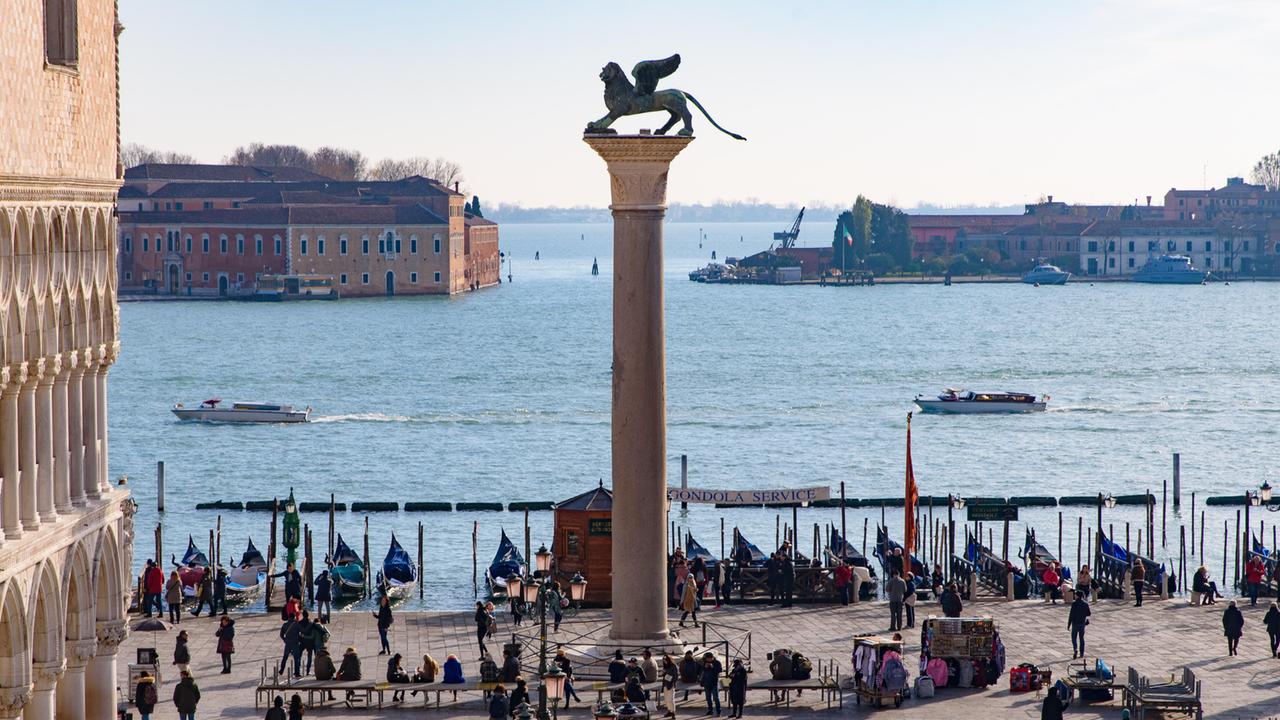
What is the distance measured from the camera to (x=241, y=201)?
13700cm

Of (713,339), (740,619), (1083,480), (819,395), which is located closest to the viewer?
(740,619)

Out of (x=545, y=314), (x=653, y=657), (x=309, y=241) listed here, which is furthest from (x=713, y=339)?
(x=653, y=657)

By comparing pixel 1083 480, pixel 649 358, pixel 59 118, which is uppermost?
pixel 59 118

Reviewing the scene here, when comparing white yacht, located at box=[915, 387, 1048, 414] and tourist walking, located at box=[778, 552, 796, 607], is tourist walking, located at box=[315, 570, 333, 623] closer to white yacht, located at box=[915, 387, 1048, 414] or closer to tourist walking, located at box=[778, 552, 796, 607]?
tourist walking, located at box=[778, 552, 796, 607]

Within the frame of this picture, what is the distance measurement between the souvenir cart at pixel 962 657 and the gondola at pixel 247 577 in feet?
49.6

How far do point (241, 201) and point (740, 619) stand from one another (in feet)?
375

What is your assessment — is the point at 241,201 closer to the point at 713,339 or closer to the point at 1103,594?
the point at 713,339

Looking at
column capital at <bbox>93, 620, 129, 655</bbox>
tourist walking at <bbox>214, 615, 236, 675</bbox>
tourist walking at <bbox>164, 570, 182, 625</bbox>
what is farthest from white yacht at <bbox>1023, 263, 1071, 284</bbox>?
column capital at <bbox>93, 620, 129, 655</bbox>

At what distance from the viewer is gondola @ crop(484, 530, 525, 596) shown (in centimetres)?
3399

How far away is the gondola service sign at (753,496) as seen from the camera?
36844 mm

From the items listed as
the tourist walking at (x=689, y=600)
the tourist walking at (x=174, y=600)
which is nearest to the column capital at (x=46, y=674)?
the tourist walking at (x=174, y=600)

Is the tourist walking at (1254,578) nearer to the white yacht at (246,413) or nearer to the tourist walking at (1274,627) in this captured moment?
the tourist walking at (1274,627)

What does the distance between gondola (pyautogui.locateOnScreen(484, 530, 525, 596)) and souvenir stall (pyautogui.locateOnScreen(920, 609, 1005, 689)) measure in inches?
468

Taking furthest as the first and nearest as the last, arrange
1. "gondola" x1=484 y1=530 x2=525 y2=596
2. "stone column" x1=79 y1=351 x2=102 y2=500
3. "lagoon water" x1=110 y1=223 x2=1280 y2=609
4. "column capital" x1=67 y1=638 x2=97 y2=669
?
1. "lagoon water" x1=110 y1=223 x2=1280 y2=609
2. "gondola" x1=484 y1=530 x2=525 y2=596
3. "stone column" x1=79 y1=351 x2=102 y2=500
4. "column capital" x1=67 y1=638 x2=97 y2=669
